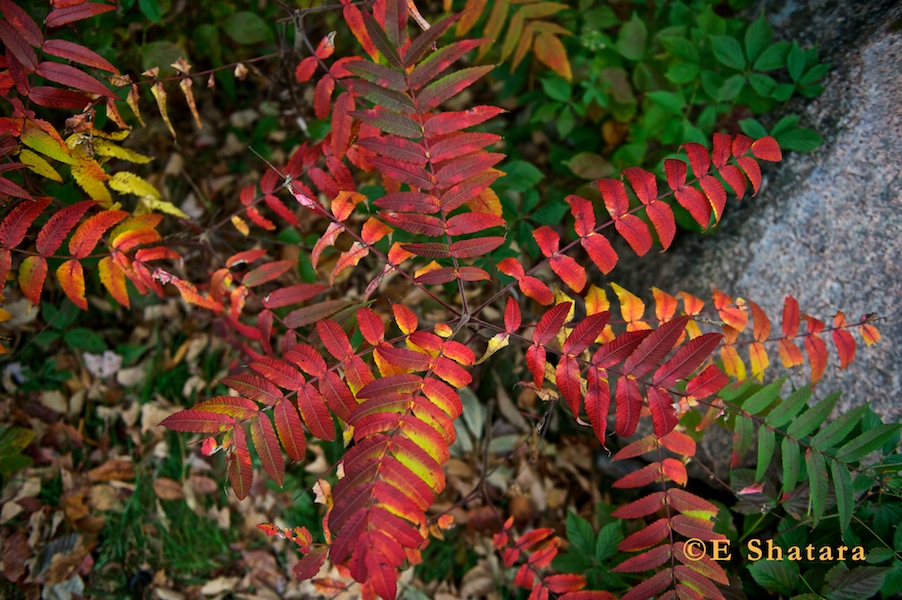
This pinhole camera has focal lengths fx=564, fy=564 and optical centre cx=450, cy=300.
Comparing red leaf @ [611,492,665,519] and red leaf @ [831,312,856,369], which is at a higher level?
red leaf @ [831,312,856,369]

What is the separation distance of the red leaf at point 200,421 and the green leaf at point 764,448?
148 centimetres

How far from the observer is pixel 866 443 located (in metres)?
1.59

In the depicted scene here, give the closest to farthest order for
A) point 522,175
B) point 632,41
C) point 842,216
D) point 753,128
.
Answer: point 842,216 < point 753,128 < point 522,175 < point 632,41

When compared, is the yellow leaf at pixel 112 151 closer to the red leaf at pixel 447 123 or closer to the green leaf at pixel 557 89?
the red leaf at pixel 447 123

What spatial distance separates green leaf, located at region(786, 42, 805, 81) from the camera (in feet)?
6.86

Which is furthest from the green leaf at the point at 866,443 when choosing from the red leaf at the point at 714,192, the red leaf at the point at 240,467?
the red leaf at the point at 240,467

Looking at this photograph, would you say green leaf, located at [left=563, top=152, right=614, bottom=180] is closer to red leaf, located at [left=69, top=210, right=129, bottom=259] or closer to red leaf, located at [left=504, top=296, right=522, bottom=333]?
red leaf, located at [left=504, top=296, right=522, bottom=333]

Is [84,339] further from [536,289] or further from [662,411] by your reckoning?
[662,411]

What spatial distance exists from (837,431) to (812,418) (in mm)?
74

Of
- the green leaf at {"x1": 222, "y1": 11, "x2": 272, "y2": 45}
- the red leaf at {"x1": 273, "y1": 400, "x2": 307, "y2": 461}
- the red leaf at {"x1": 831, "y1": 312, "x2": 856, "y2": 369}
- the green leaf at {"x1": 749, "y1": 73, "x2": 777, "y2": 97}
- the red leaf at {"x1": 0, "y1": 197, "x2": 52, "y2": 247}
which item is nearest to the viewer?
the red leaf at {"x1": 273, "y1": 400, "x2": 307, "y2": 461}

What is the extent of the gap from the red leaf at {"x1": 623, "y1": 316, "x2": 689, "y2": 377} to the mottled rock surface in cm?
96

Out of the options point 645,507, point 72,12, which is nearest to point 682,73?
point 645,507

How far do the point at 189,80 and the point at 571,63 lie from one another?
1.65 m

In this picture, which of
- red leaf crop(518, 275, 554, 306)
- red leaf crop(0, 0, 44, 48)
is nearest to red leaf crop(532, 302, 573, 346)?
red leaf crop(518, 275, 554, 306)
